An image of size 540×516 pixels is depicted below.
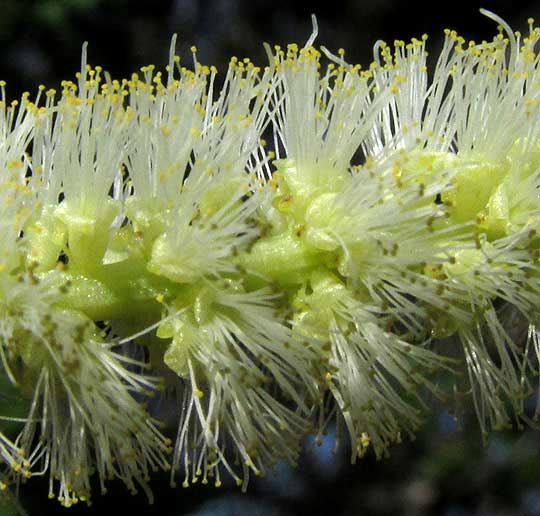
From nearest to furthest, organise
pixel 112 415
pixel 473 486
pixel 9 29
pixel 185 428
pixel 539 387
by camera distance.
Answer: pixel 112 415 → pixel 185 428 → pixel 539 387 → pixel 473 486 → pixel 9 29

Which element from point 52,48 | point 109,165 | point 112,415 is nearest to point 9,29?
Result: point 52,48

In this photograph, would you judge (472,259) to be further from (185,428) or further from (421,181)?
(185,428)

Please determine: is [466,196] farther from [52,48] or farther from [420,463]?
[52,48]

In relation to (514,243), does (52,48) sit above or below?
above

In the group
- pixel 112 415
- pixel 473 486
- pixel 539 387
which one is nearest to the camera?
pixel 112 415

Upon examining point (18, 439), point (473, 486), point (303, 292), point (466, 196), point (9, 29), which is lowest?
point (473, 486)

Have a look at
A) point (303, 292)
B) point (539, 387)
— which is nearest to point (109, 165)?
point (303, 292)

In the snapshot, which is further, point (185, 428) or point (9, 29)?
point (9, 29)
